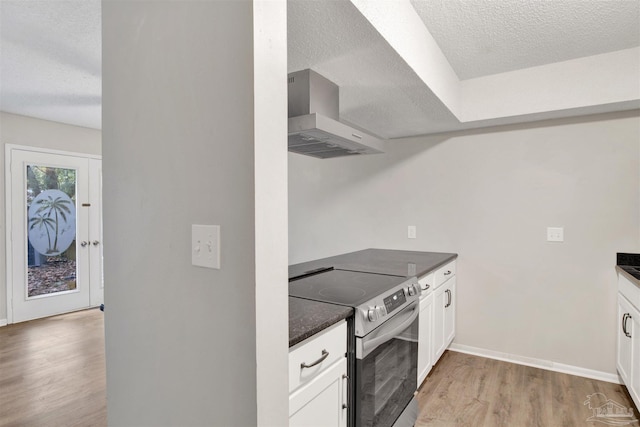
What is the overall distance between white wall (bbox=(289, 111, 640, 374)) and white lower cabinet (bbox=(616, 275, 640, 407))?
0.53ft

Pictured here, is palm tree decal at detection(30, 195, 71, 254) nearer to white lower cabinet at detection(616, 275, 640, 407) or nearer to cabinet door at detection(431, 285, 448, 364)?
cabinet door at detection(431, 285, 448, 364)

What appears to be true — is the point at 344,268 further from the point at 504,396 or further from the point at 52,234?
the point at 52,234

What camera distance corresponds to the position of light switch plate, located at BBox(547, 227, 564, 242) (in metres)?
2.81

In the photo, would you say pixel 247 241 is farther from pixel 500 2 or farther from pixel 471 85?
pixel 471 85

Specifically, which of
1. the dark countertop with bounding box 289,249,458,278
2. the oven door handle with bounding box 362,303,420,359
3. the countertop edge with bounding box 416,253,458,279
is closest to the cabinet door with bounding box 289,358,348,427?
the oven door handle with bounding box 362,303,420,359

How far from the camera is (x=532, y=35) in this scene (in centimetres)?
212

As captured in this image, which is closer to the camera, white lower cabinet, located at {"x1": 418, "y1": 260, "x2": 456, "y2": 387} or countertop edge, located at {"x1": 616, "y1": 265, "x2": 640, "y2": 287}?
countertop edge, located at {"x1": 616, "y1": 265, "x2": 640, "y2": 287}

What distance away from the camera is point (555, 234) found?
2.83 metres

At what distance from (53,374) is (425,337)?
281 centimetres

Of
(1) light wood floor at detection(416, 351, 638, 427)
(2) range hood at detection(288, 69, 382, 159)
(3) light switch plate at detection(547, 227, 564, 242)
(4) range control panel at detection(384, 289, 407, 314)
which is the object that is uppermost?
(2) range hood at detection(288, 69, 382, 159)

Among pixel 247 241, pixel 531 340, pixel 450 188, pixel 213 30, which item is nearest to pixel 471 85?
pixel 450 188

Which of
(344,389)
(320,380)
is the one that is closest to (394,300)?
(344,389)

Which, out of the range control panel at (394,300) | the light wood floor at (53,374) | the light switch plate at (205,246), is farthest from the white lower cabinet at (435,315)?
the light wood floor at (53,374)

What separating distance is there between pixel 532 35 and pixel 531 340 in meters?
2.32
